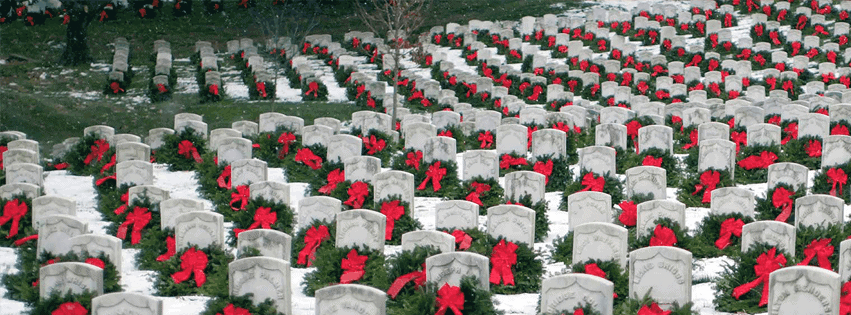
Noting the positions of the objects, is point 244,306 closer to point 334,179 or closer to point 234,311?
point 234,311

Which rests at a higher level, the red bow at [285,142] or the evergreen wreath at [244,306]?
the evergreen wreath at [244,306]

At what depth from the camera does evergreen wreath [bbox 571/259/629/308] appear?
28.8 ft

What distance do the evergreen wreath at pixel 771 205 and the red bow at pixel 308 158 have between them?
213 inches

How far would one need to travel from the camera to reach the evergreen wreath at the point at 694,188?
467 inches

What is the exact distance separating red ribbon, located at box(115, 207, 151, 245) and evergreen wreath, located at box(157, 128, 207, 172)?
121 inches

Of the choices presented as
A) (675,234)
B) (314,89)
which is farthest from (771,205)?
(314,89)

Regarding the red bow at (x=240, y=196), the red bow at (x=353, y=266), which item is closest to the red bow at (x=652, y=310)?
the red bow at (x=353, y=266)

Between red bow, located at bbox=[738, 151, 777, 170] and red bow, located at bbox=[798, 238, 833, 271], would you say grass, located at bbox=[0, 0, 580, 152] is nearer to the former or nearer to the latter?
red bow, located at bbox=[738, 151, 777, 170]

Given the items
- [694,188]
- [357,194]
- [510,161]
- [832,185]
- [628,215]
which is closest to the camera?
[628,215]

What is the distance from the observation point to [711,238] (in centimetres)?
1015

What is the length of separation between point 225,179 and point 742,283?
6398mm

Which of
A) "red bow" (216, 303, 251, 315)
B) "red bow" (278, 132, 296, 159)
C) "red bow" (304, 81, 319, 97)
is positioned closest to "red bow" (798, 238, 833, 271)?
"red bow" (216, 303, 251, 315)

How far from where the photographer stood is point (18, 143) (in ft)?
45.6

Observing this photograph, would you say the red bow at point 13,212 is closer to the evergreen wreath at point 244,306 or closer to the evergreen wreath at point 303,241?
the evergreen wreath at point 303,241
